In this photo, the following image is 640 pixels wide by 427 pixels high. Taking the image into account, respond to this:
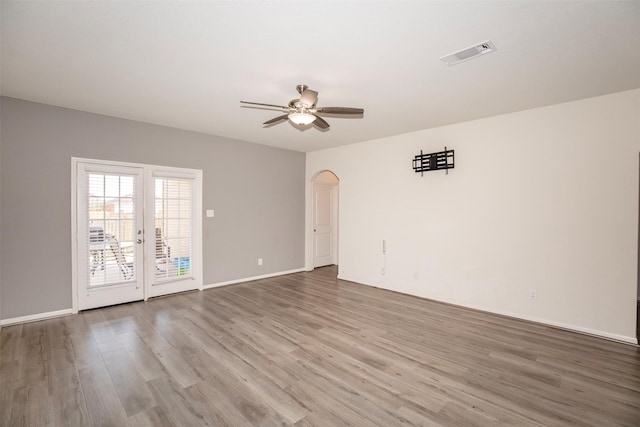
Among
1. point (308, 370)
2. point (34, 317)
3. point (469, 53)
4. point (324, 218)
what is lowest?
point (308, 370)

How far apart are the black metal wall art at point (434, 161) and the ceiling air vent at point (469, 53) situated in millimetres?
2169

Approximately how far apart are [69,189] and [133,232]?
1.00 meters

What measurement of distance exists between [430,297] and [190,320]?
3738 millimetres

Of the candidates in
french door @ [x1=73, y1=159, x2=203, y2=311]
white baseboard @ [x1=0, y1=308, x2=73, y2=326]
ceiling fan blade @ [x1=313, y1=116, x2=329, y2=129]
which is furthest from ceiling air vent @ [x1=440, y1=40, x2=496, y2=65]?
white baseboard @ [x1=0, y1=308, x2=73, y2=326]

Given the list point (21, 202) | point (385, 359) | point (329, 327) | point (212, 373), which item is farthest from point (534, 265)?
point (21, 202)

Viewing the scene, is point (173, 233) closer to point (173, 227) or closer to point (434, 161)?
point (173, 227)

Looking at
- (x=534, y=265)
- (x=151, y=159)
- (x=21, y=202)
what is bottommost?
(x=534, y=265)

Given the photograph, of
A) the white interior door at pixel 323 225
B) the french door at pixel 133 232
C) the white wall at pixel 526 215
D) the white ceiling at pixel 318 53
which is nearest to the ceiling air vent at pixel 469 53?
the white ceiling at pixel 318 53

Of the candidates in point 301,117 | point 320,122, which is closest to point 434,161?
point 320,122

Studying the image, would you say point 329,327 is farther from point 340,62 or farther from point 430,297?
point 340,62

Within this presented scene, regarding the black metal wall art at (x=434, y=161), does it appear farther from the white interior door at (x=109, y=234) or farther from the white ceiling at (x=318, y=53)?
the white interior door at (x=109, y=234)

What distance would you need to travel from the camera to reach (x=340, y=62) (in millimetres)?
2684

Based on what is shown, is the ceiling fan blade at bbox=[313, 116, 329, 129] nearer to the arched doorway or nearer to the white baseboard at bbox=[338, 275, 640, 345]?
the white baseboard at bbox=[338, 275, 640, 345]

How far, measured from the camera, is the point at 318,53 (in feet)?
8.29
